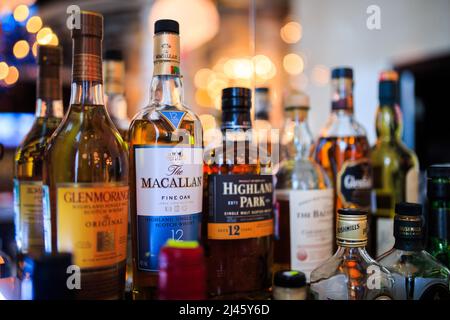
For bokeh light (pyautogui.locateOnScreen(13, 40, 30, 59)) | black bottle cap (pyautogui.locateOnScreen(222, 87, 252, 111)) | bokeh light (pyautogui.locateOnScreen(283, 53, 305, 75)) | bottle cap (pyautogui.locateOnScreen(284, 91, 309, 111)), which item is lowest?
black bottle cap (pyautogui.locateOnScreen(222, 87, 252, 111))

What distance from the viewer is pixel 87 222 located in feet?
1.64

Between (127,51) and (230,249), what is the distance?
8.29 feet

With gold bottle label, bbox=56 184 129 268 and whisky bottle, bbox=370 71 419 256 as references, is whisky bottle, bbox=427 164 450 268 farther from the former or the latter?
gold bottle label, bbox=56 184 129 268

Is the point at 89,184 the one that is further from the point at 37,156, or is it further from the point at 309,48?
the point at 309,48

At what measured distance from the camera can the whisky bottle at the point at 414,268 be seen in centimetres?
55

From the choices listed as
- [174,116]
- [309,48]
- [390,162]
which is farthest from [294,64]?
[174,116]

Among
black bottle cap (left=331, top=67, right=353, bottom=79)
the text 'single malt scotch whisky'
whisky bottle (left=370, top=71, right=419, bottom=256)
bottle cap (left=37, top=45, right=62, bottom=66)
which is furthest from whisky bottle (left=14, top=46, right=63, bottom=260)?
whisky bottle (left=370, top=71, right=419, bottom=256)

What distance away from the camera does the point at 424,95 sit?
2256mm

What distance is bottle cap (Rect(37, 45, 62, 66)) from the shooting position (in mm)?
635

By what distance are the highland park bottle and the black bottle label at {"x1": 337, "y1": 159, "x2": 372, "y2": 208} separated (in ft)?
1.06

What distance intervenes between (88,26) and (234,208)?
287 millimetres
